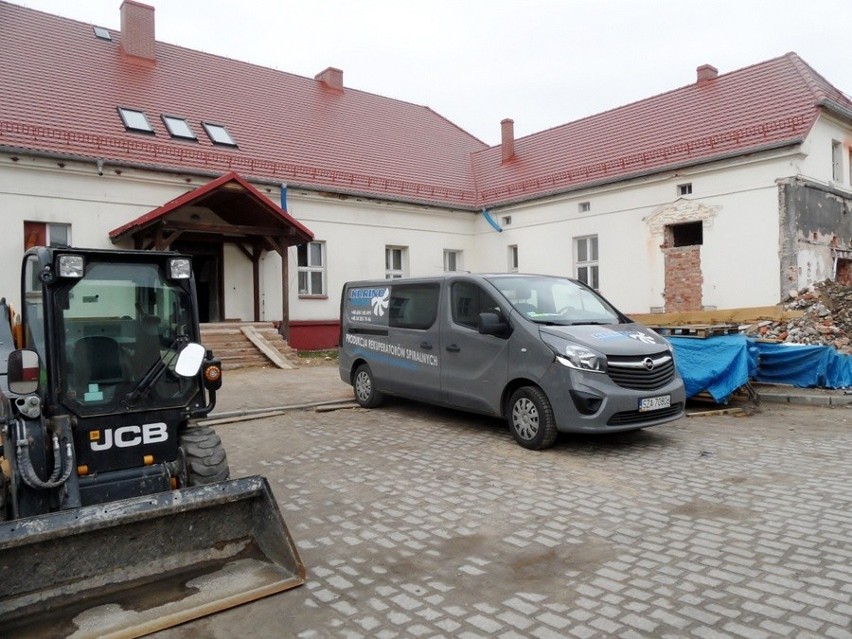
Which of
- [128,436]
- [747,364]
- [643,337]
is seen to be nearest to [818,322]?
[747,364]

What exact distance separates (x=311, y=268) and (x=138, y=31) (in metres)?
8.96

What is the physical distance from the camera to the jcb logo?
13.3ft

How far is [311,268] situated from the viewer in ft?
62.1

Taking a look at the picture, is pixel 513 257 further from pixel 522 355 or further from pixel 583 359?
pixel 583 359

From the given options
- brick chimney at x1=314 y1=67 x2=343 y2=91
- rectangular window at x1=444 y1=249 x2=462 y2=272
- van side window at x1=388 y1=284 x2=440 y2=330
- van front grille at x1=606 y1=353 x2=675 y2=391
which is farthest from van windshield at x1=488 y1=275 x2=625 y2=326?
brick chimney at x1=314 y1=67 x2=343 y2=91

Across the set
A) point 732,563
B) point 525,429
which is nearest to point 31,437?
point 732,563

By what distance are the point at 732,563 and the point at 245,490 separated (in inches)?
118

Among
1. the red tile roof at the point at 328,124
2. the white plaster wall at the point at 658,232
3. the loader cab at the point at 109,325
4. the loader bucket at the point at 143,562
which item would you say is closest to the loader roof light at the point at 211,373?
the loader cab at the point at 109,325

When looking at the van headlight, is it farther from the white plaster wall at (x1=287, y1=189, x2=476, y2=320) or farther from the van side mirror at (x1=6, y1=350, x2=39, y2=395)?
the white plaster wall at (x1=287, y1=189, x2=476, y2=320)

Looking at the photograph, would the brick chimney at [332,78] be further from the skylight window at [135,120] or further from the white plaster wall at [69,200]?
the white plaster wall at [69,200]

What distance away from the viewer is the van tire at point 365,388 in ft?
31.3

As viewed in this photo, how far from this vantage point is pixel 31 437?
3.72 meters

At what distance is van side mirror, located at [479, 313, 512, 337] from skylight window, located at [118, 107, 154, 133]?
13.3 meters

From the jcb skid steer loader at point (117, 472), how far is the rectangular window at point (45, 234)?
11362mm
